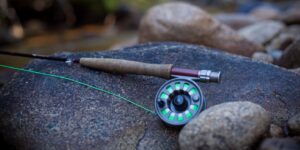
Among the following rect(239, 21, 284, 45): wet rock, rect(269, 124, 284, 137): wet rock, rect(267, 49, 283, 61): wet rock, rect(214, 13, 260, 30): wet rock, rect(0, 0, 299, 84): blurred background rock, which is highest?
rect(0, 0, 299, 84): blurred background rock

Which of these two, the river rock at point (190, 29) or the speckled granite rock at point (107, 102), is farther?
the river rock at point (190, 29)

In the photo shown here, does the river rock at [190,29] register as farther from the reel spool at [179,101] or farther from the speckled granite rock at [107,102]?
the reel spool at [179,101]

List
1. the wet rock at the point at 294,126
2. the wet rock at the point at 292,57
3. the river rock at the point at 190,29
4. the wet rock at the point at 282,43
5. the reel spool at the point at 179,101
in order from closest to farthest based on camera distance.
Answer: the wet rock at the point at 294,126 < the reel spool at the point at 179,101 < the wet rock at the point at 292,57 < the river rock at the point at 190,29 < the wet rock at the point at 282,43

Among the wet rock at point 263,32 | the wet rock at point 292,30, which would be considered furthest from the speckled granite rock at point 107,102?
the wet rock at point 292,30

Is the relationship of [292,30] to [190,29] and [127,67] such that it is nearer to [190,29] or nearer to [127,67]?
[190,29]

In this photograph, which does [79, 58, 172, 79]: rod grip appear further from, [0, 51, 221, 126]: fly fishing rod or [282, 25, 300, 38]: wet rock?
[282, 25, 300, 38]: wet rock

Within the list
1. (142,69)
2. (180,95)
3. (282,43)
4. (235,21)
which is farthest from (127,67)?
Answer: (235,21)

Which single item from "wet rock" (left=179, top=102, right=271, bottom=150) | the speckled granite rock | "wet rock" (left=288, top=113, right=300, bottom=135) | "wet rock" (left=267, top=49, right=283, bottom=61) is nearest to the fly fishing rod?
the speckled granite rock
